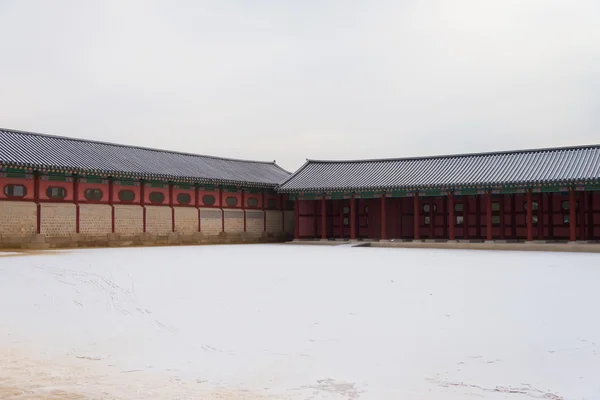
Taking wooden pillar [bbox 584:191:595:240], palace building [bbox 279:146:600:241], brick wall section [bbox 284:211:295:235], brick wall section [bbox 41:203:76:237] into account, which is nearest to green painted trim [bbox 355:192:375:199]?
palace building [bbox 279:146:600:241]

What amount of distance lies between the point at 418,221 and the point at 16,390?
31986mm

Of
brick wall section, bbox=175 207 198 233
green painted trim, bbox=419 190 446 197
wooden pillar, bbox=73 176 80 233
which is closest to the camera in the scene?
wooden pillar, bbox=73 176 80 233

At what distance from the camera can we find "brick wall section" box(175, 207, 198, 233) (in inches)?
1426

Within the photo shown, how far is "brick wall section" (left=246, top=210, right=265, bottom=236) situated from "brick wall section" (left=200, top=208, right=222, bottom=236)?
2.44m

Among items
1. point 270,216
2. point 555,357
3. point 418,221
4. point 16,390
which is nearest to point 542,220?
point 418,221

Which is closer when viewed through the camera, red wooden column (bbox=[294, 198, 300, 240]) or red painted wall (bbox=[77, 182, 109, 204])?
red painted wall (bbox=[77, 182, 109, 204])

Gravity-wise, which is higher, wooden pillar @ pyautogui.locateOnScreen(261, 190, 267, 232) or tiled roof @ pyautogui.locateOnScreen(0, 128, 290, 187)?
tiled roof @ pyautogui.locateOnScreen(0, 128, 290, 187)

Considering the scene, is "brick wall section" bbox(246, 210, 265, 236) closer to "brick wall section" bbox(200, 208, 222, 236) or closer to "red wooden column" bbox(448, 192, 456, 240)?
"brick wall section" bbox(200, 208, 222, 236)

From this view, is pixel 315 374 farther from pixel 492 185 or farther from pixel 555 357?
pixel 492 185

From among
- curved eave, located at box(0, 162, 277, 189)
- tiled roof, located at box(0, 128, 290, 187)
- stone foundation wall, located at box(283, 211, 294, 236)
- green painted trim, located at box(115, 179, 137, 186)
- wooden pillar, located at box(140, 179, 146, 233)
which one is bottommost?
stone foundation wall, located at box(283, 211, 294, 236)

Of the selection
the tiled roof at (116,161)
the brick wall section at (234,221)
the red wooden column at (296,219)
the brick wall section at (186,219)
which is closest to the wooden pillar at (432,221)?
the red wooden column at (296,219)

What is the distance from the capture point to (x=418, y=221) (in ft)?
119

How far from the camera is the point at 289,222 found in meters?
43.5

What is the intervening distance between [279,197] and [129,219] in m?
12.4
